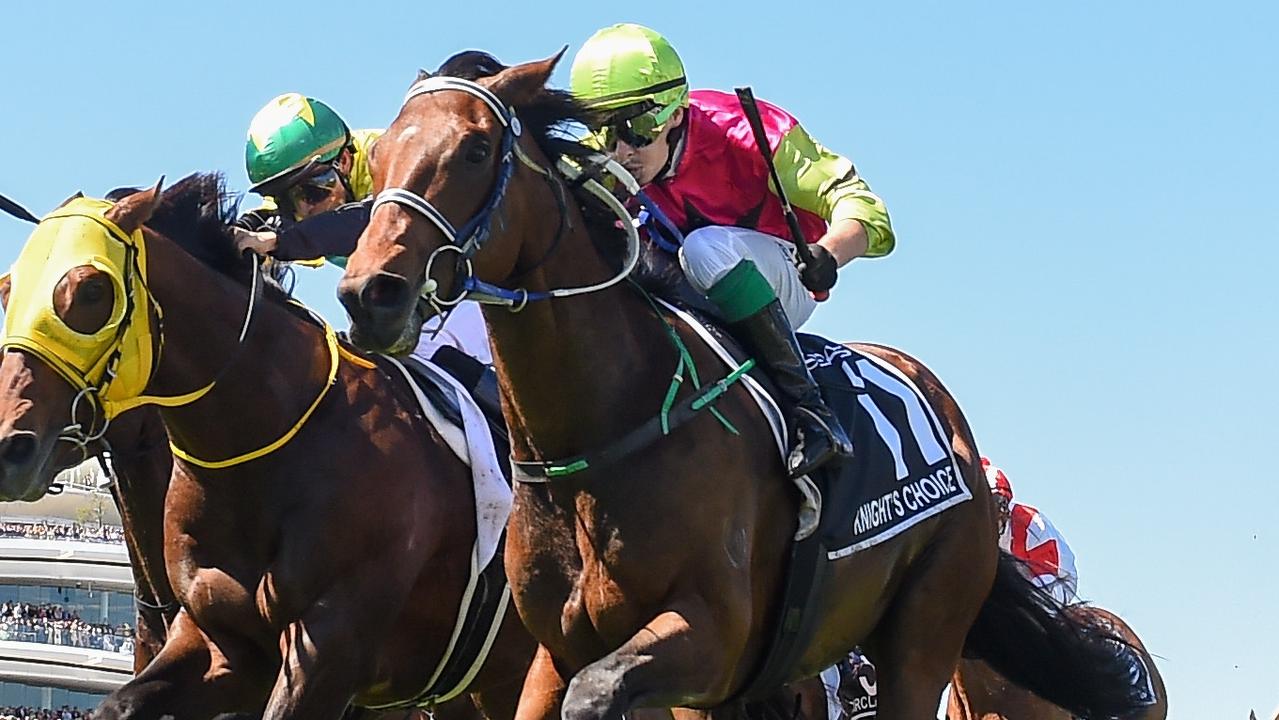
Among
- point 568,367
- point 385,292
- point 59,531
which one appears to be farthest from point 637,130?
point 59,531

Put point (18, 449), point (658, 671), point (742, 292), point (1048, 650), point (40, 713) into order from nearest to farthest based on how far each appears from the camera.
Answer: point (658, 671), point (18, 449), point (742, 292), point (1048, 650), point (40, 713)

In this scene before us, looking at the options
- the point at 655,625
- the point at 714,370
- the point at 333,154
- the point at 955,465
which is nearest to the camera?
the point at 655,625

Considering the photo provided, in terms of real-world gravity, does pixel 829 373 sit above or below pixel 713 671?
above

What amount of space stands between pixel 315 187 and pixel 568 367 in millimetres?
2958

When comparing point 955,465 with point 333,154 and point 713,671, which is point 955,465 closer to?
point 713,671

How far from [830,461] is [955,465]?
92 cm

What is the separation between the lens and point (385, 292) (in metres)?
5.14

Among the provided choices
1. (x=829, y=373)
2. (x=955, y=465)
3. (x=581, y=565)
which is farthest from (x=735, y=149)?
(x=581, y=565)

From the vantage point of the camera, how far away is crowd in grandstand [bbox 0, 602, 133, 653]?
48.0 metres

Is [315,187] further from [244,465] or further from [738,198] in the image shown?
[738,198]

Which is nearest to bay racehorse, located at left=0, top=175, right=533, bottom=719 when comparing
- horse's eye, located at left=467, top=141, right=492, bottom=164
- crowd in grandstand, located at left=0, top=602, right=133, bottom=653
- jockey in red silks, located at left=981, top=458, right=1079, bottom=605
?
horse's eye, located at left=467, top=141, right=492, bottom=164

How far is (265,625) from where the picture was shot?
714 cm

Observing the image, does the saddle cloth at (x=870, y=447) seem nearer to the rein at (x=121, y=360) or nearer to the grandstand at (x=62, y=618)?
the rein at (x=121, y=360)

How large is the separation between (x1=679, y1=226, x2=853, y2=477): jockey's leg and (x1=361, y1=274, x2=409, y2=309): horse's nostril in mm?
1575
